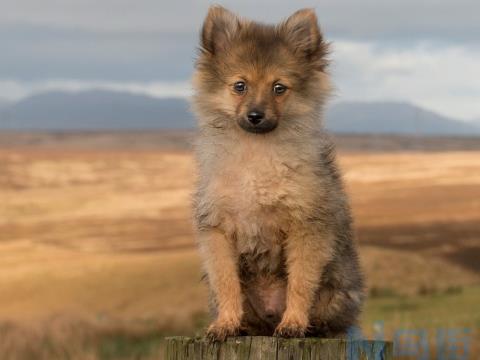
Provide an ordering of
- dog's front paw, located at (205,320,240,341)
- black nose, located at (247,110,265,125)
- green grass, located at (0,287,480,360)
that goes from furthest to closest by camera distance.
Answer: green grass, located at (0,287,480,360) < black nose, located at (247,110,265,125) < dog's front paw, located at (205,320,240,341)

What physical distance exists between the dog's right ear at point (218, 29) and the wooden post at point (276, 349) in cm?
207

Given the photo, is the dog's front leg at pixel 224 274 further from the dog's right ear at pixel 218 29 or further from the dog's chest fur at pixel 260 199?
the dog's right ear at pixel 218 29

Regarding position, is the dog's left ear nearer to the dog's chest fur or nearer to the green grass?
the dog's chest fur

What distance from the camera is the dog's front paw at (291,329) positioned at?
5.88m

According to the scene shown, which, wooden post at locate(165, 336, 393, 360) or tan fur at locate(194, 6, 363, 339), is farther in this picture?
tan fur at locate(194, 6, 363, 339)

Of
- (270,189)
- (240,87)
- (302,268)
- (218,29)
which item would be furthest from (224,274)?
(218,29)

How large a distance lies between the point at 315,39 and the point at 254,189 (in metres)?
1.19

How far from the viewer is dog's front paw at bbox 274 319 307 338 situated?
5879 mm

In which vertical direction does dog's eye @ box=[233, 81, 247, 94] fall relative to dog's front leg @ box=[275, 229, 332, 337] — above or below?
above

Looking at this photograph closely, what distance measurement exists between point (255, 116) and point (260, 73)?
37cm

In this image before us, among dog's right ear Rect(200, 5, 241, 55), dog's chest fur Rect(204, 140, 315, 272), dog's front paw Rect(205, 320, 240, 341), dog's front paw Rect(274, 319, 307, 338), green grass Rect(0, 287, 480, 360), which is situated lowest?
green grass Rect(0, 287, 480, 360)

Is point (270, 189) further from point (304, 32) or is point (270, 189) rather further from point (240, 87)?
point (304, 32)

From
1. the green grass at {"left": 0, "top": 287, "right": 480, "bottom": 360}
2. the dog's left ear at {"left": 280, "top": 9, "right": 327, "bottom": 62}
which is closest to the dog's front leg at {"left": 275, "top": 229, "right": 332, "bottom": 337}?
the dog's left ear at {"left": 280, "top": 9, "right": 327, "bottom": 62}

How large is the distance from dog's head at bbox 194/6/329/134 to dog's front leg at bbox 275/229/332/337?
753 millimetres
